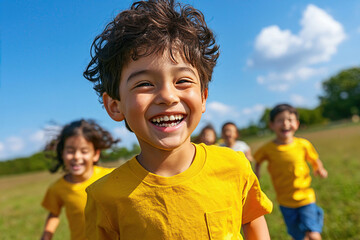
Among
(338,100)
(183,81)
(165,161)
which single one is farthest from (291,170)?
(338,100)

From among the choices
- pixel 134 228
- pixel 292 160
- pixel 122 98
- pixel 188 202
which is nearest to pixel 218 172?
pixel 188 202

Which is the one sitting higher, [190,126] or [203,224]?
[190,126]

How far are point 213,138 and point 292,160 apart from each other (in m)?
1.24

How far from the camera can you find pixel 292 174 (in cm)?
409

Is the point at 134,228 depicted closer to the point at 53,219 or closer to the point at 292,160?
the point at 53,219

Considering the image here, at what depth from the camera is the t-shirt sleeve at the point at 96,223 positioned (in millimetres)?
1478

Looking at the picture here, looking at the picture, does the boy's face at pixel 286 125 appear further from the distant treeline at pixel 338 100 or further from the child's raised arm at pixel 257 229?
the distant treeline at pixel 338 100

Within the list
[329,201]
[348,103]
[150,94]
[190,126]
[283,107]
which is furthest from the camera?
[348,103]

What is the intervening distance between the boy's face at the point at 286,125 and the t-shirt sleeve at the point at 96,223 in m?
3.47

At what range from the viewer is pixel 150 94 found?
1349mm

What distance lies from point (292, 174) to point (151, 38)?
339cm

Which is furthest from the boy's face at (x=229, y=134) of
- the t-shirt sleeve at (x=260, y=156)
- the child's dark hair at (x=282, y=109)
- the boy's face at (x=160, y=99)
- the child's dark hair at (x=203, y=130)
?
the boy's face at (x=160, y=99)

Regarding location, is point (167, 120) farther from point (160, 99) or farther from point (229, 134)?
point (229, 134)

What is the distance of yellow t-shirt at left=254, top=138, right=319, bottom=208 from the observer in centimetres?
399
